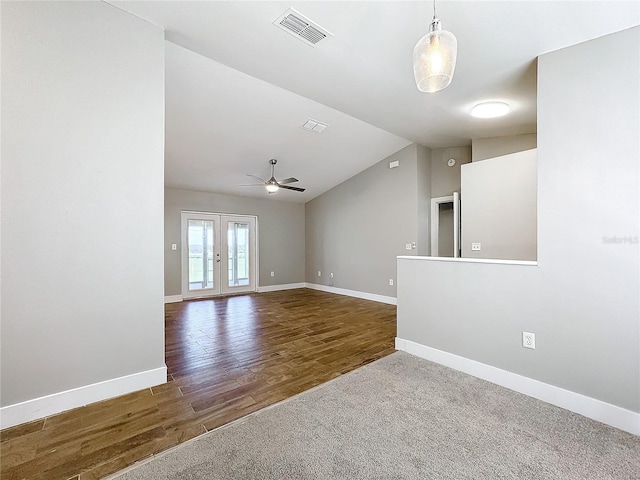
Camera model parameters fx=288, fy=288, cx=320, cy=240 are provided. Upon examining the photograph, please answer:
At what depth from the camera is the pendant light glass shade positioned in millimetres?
1534

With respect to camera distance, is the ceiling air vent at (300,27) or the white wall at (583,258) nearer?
the white wall at (583,258)

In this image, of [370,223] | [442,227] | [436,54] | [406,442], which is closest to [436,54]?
[436,54]

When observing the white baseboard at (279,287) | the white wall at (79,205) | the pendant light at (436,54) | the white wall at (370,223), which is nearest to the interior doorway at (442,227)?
the white wall at (370,223)

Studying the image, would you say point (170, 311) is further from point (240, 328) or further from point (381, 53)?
point (381, 53)

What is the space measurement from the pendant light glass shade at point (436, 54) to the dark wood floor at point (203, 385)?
2.45m

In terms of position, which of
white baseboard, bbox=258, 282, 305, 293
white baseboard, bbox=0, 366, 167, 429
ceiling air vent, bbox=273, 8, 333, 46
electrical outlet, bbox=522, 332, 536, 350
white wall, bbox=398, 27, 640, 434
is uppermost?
ceiling air vent, bbox=273, 8, 333, 46

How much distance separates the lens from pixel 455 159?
5434 millimetres

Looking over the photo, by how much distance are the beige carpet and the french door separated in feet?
17.2

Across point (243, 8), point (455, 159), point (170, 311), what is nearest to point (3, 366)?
point (243, 8)

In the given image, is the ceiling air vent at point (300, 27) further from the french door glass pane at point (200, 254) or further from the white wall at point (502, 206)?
the french door glass pane at point (200, 254)

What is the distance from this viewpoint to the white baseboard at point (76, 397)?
1915 mm

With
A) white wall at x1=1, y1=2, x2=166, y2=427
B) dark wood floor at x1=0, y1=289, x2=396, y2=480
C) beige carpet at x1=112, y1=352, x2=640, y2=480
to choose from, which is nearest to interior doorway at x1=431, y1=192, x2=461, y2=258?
dark wood floor at x1=0, y1=289, x2=396, y2=480

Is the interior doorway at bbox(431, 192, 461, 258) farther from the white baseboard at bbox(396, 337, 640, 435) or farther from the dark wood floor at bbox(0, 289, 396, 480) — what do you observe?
the white baseboard at bbox(396, 337, 640, 435)

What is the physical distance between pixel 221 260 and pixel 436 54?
651cm
